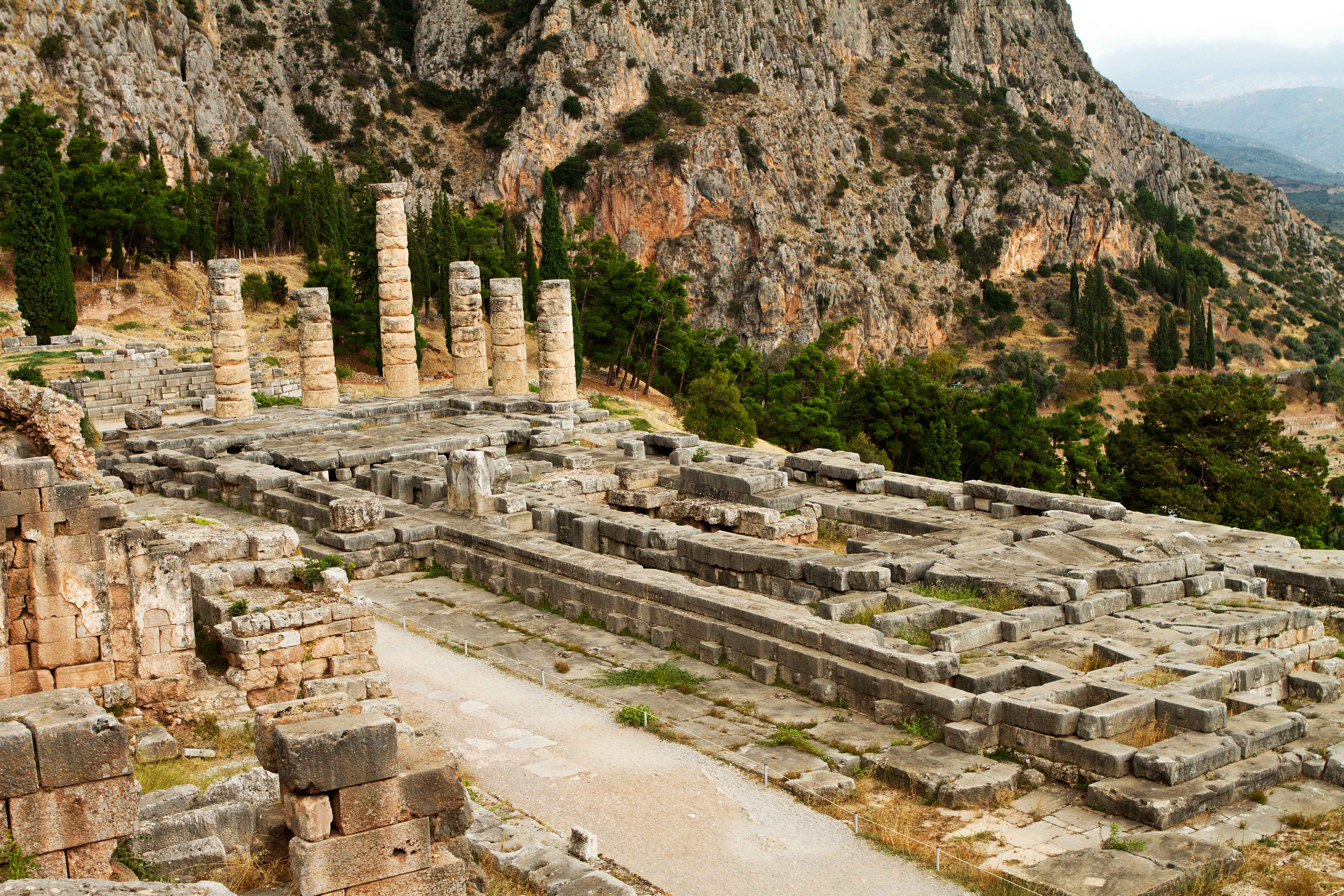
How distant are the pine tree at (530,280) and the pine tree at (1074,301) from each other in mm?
48130

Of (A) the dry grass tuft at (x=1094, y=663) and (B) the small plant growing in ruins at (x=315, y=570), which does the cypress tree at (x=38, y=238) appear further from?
(A) the dry grass tuft at (x=1094, y=663)

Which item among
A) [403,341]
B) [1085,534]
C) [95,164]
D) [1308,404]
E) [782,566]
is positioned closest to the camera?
[782,566]

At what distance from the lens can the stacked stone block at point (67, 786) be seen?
705 cm

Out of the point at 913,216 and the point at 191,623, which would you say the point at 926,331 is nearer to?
the point at 913,216

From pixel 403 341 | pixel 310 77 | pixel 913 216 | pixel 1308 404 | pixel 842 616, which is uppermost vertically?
pixel 310 77

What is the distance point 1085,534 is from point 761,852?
907 centimetres

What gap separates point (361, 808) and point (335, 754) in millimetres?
397

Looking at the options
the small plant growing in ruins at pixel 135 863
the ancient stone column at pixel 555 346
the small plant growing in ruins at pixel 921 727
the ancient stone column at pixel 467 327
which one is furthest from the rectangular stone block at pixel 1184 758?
the ancient stone column at pixel 467 327

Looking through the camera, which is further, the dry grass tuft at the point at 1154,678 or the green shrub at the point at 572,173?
the green shrub at the point at 572,173

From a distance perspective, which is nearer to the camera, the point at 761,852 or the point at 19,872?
the point at 19,872

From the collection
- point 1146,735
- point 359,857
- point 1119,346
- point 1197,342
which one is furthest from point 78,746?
point 1197,342

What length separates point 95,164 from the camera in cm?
5028

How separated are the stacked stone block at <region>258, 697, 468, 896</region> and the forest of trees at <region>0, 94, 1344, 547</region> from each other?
1191 inches

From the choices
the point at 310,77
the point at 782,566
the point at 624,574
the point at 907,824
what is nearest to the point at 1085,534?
the point at 782,566
